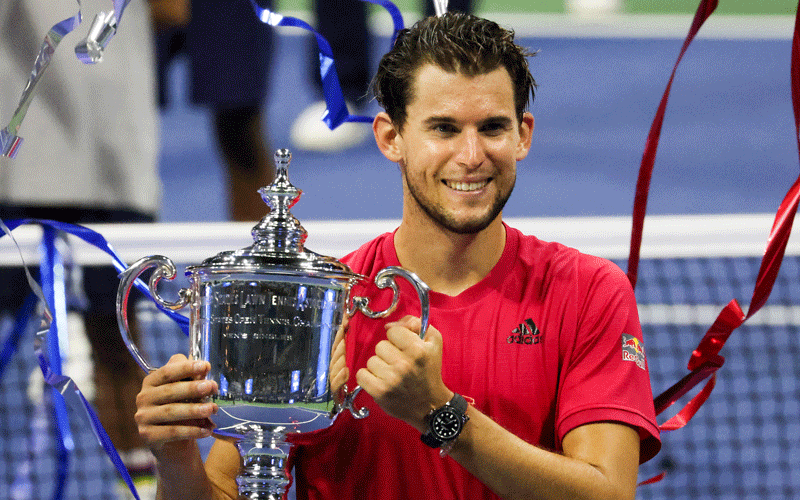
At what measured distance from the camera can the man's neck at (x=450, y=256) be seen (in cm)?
212

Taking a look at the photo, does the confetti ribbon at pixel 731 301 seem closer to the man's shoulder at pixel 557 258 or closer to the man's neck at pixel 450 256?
the man's shoulder at pixel 557 258

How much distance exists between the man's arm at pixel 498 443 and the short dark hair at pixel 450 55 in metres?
0.60

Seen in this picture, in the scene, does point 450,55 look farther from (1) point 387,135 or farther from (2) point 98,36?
(2) point 98,36

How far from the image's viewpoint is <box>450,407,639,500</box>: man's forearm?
1723 millimetres

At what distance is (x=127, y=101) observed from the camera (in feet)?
11.1

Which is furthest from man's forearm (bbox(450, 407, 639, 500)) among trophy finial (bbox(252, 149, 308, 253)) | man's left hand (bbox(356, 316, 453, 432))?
trophy finial (bbox(252, 149, 308, 253))

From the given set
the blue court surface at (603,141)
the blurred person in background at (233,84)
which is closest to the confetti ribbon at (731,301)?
the blurred person in background at (233,84)

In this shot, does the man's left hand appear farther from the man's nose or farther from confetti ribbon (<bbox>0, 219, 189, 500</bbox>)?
confetti ribbon (<bbox>0, 219, 189, 500</bbox>)

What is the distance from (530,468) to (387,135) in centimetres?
80

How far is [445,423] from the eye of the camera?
167 cm

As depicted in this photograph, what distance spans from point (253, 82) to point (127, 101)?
7.14ft

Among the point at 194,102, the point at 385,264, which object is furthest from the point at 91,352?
the point at 194,102

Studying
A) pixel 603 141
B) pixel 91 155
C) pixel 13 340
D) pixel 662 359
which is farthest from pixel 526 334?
pixel 603 141

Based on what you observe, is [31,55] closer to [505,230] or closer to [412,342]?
[505,230]
